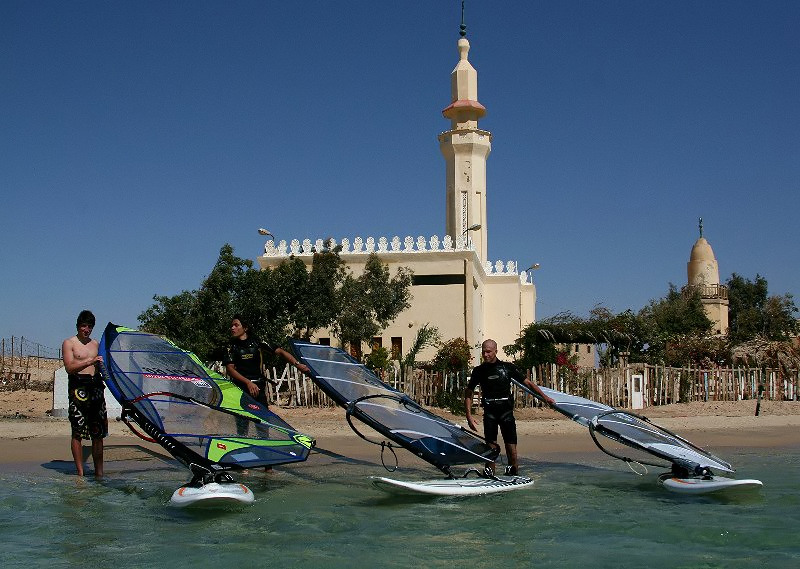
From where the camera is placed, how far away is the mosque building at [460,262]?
2944 centimetres

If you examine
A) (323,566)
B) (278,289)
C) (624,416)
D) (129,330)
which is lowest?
(323,566)

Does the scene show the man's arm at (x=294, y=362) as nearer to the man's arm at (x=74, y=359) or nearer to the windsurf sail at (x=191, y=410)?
the windsurf sail at (x=191, y=410)

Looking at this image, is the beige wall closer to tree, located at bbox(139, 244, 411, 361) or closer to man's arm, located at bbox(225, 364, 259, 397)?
tree, located at bbox(139, 244, 411, 361)

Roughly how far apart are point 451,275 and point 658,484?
20.2 metres

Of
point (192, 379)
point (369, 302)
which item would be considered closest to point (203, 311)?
point (369, 302)

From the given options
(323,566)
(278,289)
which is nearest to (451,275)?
(278,289)

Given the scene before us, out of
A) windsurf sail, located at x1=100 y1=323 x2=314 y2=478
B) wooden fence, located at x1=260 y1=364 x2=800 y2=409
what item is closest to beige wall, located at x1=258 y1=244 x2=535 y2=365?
wooden fence, located at x1=260 y1=364 x2=800 y2=409

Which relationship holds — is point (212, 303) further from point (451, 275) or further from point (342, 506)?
point (342, 506)

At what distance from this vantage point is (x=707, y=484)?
876 cm

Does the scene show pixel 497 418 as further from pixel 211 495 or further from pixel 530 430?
pixel 530 430

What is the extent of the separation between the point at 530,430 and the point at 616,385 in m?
6.09

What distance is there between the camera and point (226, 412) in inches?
351

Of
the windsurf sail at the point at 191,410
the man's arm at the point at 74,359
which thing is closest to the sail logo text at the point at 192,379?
the windsurf sail at the point at 191,410

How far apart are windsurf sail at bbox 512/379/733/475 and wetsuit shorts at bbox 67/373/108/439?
4.56m
